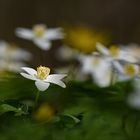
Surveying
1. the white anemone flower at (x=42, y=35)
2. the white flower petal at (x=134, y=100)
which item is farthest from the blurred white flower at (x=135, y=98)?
→ the white anemone flower at (x=42, y=35)

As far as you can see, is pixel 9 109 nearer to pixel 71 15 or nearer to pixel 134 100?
pixel 134 100

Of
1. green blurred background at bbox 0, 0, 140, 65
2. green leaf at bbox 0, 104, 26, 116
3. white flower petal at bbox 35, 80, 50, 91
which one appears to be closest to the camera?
green leaf at bbox 0, 104, 26, 116

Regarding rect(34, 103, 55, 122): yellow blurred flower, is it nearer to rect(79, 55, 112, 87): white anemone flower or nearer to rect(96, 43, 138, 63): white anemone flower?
rect(96, 43, 138, 63): white anemone flower

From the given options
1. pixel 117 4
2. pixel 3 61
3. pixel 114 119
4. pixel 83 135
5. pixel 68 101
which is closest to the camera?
pixel 83 135

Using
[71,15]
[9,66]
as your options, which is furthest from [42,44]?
[71,15]

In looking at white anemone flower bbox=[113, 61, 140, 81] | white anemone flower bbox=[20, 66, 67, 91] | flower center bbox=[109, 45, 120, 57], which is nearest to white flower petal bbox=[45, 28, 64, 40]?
flower center bbox=[109, 45, 120, 57]

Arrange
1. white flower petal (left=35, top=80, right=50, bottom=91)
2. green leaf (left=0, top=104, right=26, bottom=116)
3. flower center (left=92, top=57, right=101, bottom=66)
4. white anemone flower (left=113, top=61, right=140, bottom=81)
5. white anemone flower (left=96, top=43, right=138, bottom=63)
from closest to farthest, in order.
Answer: green leaf (left=0, top=104, right=26, bottom=116) < white flower petal (left=35, top=80, right=50, bottom=91) < white anemone flower (left=113, top=61, right=140, bottom=81) < white anemone flower (left=96, top=43, right=138, bottom=63) < flower center (left=92, top=57, right=101, bottom=66)

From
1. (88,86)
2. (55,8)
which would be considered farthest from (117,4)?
(88,86)

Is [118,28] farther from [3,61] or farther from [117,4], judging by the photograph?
[3,61]

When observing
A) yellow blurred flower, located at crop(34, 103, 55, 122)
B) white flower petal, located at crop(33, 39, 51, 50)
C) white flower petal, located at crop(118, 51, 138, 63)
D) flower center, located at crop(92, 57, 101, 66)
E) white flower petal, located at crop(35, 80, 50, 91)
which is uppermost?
flower center, located at crop(92, 57, 101, 66)
